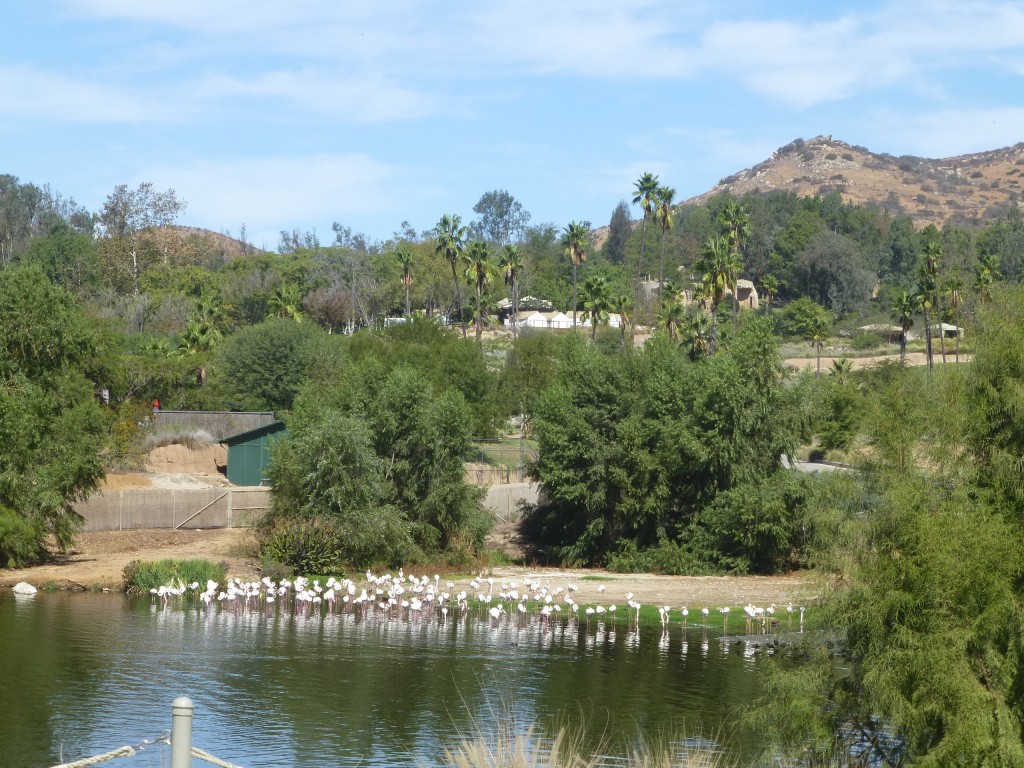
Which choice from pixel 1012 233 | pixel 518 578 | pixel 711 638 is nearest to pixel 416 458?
pixel 518 578

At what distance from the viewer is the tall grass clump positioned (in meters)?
41.6

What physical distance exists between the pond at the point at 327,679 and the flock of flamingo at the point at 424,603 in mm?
458

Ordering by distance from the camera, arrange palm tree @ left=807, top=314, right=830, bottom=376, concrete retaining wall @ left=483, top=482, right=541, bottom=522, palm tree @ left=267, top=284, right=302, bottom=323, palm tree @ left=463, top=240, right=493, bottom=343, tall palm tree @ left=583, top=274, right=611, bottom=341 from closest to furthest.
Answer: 1. concrete retaining wall @ left=483, top=482, right=541, bottom=522
2. tall palm tree @ left=583, top=274, right=611, bottom=341
3. palm tree @ left=463, top=240, right=493, bottom=343
4. palm tree @ left=267, top=284, right=302, bottom=323
5. palm tree @ left=807, top=314, right=830, bottom=376

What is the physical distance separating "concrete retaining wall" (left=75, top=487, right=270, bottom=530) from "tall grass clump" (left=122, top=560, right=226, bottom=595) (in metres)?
6.41

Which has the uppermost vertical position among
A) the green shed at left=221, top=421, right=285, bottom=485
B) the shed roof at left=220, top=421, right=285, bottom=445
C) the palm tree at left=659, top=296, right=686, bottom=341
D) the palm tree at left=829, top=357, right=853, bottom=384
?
the palm tree at left=659, top=296, right=686, bottom=341

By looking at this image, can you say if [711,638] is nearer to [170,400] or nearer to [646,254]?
[170,400]

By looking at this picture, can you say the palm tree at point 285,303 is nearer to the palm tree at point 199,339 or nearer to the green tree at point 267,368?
the palm tree at point 199,339

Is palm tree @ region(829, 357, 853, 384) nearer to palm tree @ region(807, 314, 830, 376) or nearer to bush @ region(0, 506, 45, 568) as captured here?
palm tree @ region(807, 314, 830, 376)

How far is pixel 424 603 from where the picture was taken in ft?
133

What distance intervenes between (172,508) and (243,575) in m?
9.07

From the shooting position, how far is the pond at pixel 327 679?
23.2 meters

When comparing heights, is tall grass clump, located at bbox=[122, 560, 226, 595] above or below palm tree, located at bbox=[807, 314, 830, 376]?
below

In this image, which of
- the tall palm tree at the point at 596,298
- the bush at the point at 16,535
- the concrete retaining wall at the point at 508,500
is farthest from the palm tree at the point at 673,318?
the bush at the point at 16,535

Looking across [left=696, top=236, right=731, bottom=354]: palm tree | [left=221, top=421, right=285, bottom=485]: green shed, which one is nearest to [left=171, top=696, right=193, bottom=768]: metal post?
[left=221, top=421, right=285, bottom=485]: green shed
